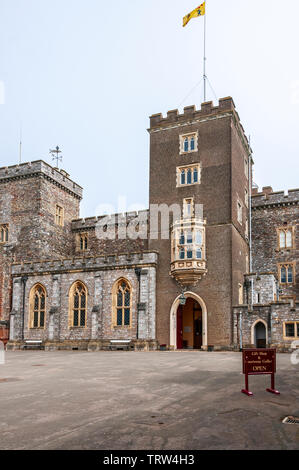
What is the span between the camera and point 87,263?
29.9 meters

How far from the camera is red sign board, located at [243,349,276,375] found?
10.5 metres

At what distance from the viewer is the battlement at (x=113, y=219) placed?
113ft

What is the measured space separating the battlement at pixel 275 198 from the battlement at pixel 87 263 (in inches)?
398

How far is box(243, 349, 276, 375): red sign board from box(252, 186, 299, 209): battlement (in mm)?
23532

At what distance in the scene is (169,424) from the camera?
291 inches

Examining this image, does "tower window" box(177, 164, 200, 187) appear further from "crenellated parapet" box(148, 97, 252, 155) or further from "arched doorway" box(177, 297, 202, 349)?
"arched doorway" box(177, 297, 202, 349)

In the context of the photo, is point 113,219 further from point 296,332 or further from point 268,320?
point 296,332

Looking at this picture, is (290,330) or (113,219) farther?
(113,219)

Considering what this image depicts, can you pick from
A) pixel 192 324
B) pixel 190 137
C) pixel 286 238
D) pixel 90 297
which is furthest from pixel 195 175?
pixel 192 324

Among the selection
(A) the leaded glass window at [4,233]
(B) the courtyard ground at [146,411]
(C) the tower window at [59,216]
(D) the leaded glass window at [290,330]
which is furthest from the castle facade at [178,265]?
(B) the courtyard ground at [146,411]

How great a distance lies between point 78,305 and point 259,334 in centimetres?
1219

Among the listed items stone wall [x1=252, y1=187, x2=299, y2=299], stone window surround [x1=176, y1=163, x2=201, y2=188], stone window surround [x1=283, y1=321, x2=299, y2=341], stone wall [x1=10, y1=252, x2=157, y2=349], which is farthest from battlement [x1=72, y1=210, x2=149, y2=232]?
stone window surround [x1=283, y1=321, x2=299, y2=341]

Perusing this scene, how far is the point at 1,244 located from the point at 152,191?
14.2 metres
